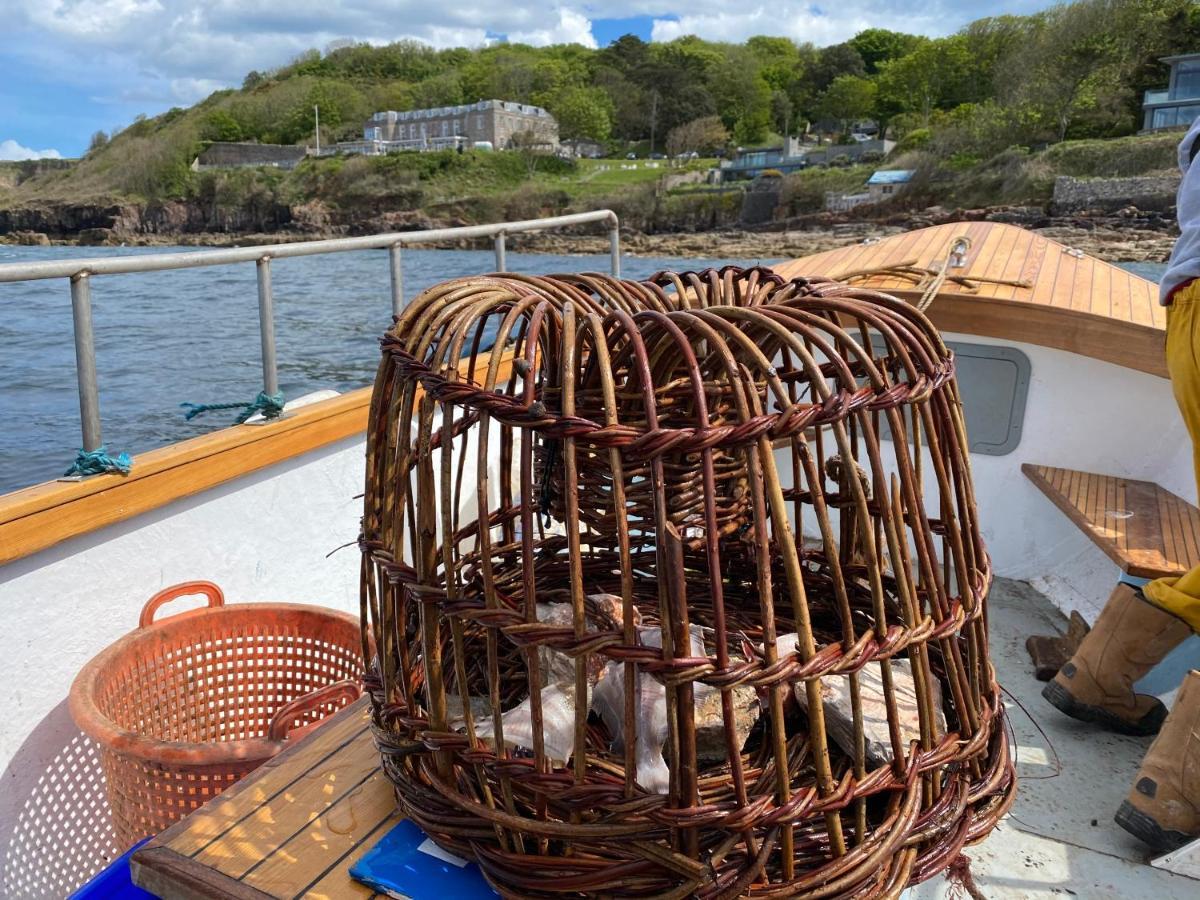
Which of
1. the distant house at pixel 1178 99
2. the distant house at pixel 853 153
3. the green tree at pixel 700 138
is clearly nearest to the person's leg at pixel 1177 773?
the distant house at pixel 1178 99

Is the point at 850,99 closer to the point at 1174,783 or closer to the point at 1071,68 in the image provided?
the point at 1071,68

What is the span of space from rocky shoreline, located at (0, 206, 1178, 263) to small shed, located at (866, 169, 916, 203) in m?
2.87

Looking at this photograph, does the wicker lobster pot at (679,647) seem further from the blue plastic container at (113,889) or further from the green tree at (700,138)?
the green tree at (700,138)

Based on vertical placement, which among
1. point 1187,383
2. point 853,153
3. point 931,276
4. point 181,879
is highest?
point 853,153

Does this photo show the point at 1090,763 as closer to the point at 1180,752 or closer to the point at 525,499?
the point at 1180,752

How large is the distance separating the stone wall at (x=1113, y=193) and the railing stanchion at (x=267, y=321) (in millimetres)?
55289

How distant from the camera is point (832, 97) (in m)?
96.5

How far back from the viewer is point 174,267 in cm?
Answer: 240

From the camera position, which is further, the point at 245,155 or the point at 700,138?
the point at 245,155

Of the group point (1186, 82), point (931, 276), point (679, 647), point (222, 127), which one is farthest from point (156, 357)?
point (222, 127)

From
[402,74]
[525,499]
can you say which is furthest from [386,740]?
[402,74]

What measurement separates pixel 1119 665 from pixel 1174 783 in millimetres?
526

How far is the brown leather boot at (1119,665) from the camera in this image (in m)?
2.42

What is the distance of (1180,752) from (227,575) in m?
2.51
